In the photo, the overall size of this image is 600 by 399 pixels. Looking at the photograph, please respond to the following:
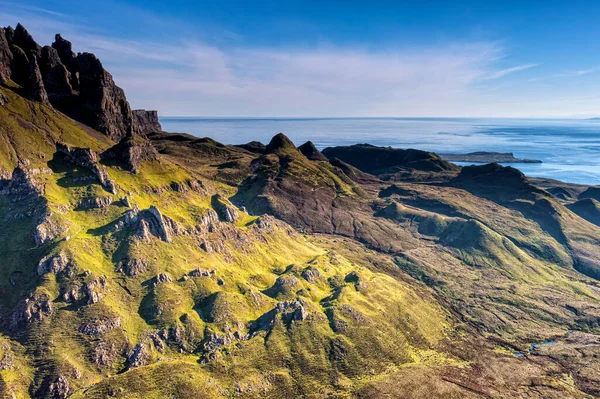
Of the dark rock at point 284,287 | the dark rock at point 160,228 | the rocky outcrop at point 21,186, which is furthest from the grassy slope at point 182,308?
the rocky outcrop at point 21,186

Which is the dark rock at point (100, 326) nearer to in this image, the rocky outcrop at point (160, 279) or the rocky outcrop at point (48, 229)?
the rocky outcrop at point (160, 279)

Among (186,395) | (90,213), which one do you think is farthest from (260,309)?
(90,213)

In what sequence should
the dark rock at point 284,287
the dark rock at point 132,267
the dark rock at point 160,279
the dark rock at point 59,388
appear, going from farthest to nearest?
the dark rock at point 284,287, the dark rock at point 160,279, the dark rock at point 132,267, the dark rock at point 59,388

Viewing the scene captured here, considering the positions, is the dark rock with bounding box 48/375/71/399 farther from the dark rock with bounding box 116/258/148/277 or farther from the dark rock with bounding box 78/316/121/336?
the dark rock with bounding box 116/258/148/277

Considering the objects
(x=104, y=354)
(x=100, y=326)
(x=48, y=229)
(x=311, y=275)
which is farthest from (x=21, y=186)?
(x=311, y=275)

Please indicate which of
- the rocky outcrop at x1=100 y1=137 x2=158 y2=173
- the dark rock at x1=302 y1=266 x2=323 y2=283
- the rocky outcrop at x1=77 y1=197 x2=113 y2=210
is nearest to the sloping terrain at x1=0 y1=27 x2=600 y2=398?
the rocky outcrop at x1=77 y1=197 x2=113 y2=210

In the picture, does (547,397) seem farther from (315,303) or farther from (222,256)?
(222,256)

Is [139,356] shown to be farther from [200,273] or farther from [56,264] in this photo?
[56,264]

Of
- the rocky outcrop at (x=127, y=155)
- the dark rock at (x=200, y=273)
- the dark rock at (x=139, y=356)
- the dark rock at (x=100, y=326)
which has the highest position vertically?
the rocky outcrop at (x=127, y=155)

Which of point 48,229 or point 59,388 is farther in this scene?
point 48,229
